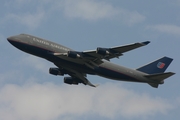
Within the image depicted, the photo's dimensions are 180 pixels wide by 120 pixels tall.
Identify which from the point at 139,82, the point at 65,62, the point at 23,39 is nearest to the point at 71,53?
the point at 65,62

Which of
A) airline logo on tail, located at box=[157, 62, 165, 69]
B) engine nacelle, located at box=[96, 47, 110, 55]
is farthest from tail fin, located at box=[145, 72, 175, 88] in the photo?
engine nacelle, located at box=[96, 47, 110, 55]

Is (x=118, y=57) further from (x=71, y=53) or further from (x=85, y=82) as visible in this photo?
(x=85, y=82)

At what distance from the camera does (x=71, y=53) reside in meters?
74.4

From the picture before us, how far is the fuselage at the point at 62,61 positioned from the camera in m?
74.7

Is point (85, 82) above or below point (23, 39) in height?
below

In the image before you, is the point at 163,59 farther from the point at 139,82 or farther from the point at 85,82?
the point at 85,82

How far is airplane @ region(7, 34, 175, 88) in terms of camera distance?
7444cm

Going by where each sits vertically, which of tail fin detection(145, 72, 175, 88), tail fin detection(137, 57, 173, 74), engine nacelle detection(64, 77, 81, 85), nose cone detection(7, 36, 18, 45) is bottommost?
tail fin detection(145, 72, 175, 88)

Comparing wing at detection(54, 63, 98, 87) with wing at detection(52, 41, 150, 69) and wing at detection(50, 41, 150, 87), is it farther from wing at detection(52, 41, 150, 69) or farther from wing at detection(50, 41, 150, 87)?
wing at detection(52, 41, 150, 69)

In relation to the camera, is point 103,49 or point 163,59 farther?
point 163,59

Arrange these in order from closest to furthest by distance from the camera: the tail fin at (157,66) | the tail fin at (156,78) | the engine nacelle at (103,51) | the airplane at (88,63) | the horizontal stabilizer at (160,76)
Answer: the engine nacelle at (103,51) → the airplane at (88,63) → the horizontal stabilizer at (160,76) → the tail fin at (156,78) → the tail fin at (157,66)

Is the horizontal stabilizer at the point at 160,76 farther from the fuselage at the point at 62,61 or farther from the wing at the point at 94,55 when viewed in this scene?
the wing at the point at 94,55

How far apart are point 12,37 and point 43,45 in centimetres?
495

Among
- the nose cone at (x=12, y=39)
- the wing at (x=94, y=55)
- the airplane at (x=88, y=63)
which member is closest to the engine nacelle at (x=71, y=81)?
the airplane at (x=88, y=63)
